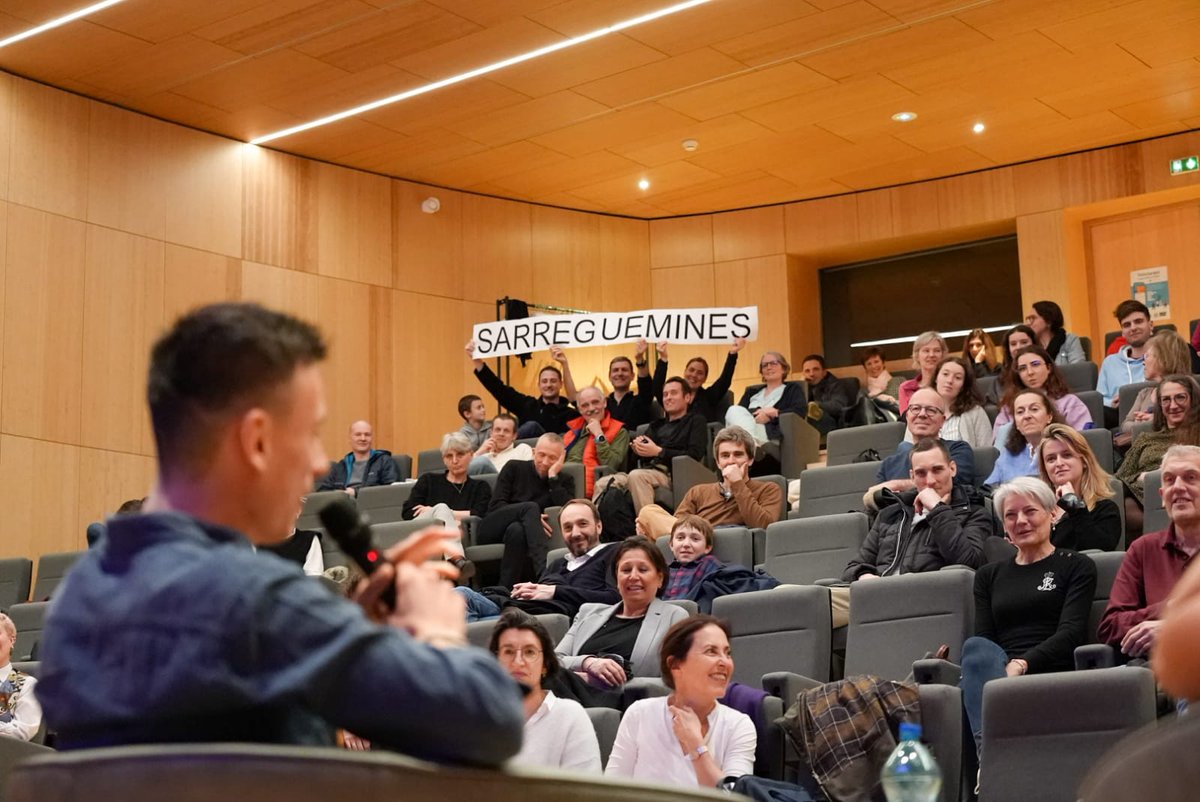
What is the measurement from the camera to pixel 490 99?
902cm

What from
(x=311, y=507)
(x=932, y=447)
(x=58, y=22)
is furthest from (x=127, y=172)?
(x=932, y=447)

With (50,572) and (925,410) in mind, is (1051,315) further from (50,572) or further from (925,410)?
(50,572)

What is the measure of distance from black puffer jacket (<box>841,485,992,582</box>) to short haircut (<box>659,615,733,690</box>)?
1.24 meters

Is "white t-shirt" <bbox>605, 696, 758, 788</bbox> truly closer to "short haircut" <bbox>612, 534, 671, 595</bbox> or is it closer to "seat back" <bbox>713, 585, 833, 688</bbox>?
"seat back" <bbox>713, 585, 833, 688</bbox>

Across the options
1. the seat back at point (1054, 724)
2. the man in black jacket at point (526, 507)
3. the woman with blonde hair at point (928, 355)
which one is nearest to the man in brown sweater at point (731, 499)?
the man in black jacket at point (526, 507)

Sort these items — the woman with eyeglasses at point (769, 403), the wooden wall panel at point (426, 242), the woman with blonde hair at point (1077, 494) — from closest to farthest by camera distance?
the woman with blonde hair at point (1077, 494) < the woman with eyeglasses at point (769, 403) < the wooden wall panel at point (426, 242)

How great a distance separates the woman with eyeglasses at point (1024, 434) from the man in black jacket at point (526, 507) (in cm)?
202

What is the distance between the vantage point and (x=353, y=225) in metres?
10.3

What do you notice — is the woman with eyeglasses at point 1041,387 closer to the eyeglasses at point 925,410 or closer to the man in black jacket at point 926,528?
the eyeglasses at point 925,410

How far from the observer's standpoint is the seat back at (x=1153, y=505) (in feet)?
16.0

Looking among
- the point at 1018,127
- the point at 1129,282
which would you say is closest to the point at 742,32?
the point at 1018,127

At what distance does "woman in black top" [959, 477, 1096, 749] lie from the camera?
396cm

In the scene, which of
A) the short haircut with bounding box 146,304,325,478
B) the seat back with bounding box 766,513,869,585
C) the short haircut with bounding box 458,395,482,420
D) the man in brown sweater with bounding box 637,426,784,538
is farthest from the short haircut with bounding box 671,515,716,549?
the short haircut with bounding box 146,304,325,478

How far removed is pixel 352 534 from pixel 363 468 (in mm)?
7842
